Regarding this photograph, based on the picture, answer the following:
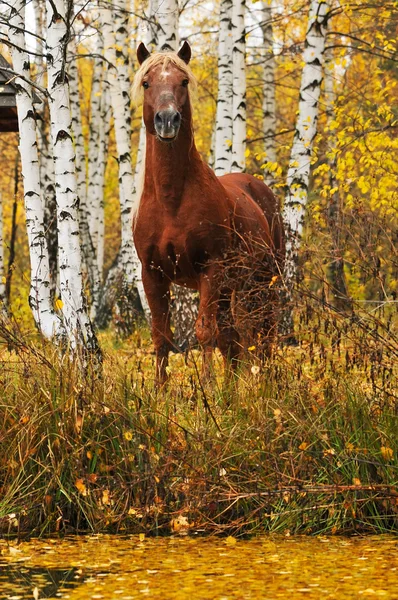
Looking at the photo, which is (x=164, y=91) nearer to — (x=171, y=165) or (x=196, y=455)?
(x=171, y=165)

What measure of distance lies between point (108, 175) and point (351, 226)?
94.4 feet

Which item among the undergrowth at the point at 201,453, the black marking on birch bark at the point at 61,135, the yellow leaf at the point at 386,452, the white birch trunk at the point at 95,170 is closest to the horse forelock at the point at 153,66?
the black marking on birch bark at the point at 61,135

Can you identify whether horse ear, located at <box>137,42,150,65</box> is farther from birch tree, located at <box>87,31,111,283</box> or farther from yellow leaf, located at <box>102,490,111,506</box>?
birch tree, located at <box>87,31,111,283</box>

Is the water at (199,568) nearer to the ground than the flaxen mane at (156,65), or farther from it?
nearer to the ground

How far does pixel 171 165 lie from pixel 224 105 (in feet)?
20.9

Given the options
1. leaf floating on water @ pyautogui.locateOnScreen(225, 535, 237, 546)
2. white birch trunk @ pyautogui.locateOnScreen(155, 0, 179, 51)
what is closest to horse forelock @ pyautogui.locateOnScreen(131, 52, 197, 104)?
leaf floating on water @ pyautogui.locateOnScreen(225, 535, 237, 546)

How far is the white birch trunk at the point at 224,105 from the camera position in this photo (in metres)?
14.0

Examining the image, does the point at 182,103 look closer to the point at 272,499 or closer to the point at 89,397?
the point at 89,397

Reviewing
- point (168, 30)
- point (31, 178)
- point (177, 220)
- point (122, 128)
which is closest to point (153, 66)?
point (177, 220)

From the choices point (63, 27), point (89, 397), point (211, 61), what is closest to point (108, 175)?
point (211, 61)

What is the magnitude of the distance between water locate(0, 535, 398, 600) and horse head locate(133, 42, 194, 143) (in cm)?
302

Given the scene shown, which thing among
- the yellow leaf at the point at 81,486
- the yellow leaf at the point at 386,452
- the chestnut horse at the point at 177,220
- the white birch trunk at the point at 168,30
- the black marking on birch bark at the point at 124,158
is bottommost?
the yellow leaf at the point at 81,486

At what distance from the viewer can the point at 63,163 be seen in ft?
28.5

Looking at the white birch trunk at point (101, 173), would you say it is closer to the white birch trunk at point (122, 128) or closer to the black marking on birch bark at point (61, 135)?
the white birch trunk at point (122, 128)
